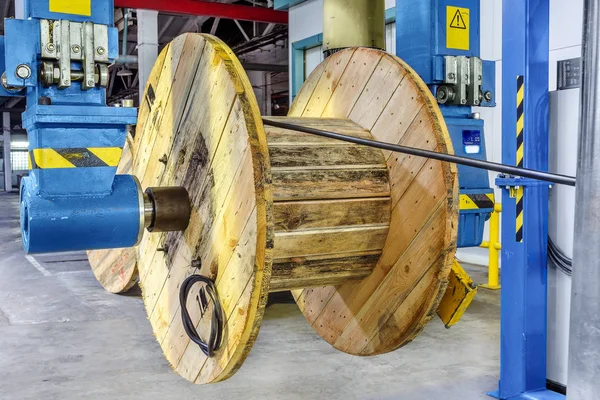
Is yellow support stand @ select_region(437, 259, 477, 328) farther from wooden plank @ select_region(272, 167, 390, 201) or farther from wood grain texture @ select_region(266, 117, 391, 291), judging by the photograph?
wooden plank @ select_region(272, 167, 390, 201)

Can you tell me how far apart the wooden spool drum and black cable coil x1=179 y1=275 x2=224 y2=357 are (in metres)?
0.02

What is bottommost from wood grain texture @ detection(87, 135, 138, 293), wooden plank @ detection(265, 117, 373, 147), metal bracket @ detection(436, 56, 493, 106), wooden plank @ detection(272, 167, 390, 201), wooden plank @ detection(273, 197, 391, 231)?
wood grain texture @ detection(87, 135, 138, 293)

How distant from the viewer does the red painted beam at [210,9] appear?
32.6 ft

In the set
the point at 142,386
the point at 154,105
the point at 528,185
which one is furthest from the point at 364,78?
the point at 142,386

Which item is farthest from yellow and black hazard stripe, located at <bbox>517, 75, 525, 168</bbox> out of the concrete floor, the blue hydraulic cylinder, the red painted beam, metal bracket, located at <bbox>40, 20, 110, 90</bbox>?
the red painted beam

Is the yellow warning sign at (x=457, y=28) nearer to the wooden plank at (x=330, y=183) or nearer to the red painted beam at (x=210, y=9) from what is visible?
the wooden plank at (x=330, y=183)

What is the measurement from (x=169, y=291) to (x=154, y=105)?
0.76 meters

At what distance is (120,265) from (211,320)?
3.88m

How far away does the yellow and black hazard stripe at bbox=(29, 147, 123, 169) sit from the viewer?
2008 mm

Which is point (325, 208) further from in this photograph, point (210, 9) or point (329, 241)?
point (210, 9)

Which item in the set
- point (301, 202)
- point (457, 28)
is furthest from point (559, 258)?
point (301, 202)

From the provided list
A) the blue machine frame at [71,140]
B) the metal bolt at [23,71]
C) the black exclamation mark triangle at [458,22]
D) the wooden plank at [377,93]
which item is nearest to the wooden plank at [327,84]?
the wooden plank at [377,93]

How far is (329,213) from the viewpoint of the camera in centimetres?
222

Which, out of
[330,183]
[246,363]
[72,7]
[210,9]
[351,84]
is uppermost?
[210,9]
